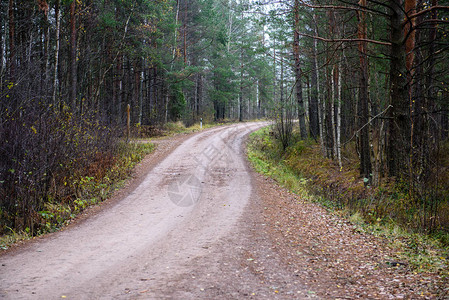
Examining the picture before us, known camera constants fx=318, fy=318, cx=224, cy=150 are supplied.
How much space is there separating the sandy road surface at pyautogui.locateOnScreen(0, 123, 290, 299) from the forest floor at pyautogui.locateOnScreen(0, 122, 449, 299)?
20mm

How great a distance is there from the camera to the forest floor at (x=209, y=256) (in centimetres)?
429

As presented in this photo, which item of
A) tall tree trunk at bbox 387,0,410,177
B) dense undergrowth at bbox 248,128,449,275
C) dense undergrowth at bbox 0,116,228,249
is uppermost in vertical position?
tall tree trunk at bbox 387,0,410,177

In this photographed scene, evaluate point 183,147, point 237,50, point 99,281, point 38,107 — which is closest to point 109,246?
point 99,281

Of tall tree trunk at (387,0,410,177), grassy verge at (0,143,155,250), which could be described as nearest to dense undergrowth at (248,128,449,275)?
tall tree trunk at (387,0,410,177)

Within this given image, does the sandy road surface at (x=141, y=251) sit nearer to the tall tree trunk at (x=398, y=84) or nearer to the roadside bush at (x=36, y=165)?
the roadside bush at (x=36, y=165)

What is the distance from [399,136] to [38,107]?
9667 mm

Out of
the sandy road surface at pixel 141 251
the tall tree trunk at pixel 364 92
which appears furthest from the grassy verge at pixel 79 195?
the tall tree trunk at pixel 364 92

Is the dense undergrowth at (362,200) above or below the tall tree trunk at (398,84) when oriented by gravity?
below

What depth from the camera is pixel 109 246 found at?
6117mm

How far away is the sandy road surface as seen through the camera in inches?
172

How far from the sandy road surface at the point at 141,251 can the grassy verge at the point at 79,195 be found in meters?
0.56

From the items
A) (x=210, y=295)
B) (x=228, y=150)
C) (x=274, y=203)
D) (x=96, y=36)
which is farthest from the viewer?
(x=96, y=36)

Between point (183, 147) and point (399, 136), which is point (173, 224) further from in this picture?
point (183, 147)

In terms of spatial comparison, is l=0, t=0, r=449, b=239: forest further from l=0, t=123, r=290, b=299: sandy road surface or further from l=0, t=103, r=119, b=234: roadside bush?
l=0, t=123, r=290, b=299: sandy road surface
